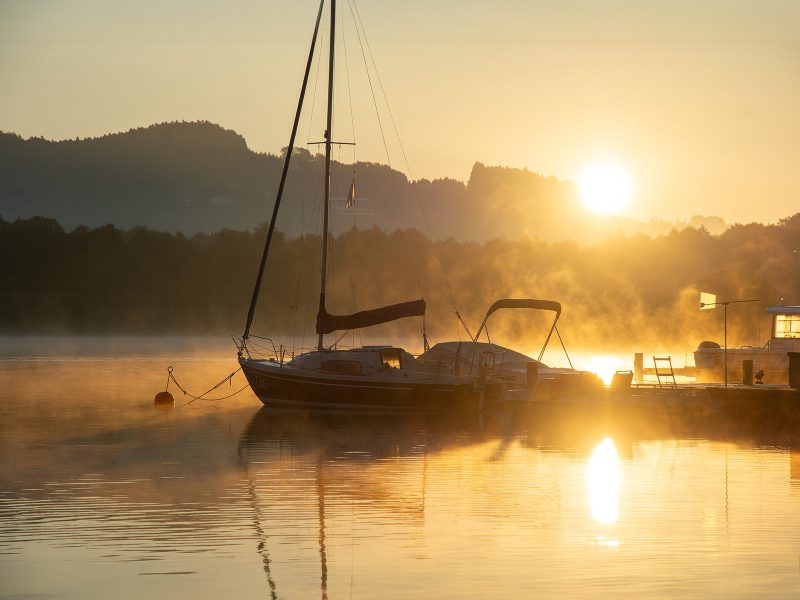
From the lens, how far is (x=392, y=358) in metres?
56.8

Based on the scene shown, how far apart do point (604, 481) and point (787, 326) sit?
34.0m

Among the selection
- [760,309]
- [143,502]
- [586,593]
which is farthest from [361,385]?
[760,309]

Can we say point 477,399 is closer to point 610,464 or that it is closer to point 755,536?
point 610,464

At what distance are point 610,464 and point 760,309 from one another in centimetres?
12958

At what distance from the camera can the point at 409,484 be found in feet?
111

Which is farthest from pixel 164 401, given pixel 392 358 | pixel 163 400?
pixel 392 358

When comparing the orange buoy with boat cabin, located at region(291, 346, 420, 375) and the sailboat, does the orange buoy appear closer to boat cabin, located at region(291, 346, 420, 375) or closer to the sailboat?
the sailboat

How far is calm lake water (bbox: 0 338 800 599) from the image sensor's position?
21.9m

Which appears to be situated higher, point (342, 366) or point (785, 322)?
point (785, 322)

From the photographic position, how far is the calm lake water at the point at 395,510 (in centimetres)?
2188

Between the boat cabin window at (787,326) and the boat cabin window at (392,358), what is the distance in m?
20.4

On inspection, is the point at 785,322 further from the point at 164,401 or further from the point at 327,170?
the point at 164,401

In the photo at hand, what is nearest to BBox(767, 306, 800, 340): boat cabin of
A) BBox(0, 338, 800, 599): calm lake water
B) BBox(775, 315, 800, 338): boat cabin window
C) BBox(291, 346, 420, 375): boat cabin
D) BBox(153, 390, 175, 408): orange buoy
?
BBox(775, 315, 800, 338): boat cabin window

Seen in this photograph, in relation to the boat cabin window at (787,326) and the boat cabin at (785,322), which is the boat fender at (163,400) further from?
the boat cabin window at (787,326)
